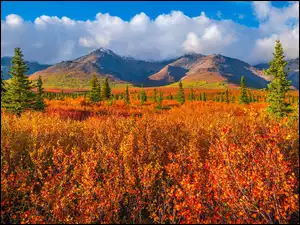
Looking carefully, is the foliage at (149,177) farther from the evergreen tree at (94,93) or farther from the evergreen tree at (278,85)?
the evergreen tree at (94,93)

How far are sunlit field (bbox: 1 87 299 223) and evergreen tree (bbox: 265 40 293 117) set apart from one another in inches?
459

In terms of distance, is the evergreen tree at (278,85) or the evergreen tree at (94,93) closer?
the evergreen tree at (278,85)

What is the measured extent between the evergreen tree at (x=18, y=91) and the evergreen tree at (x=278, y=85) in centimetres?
2417

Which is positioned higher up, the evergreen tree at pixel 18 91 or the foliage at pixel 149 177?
the evergreen tree at pixel 18 91

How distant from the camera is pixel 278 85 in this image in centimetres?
2386

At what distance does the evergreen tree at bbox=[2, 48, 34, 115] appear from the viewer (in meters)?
26.8

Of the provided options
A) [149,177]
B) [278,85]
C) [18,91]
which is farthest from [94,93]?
[149,177]

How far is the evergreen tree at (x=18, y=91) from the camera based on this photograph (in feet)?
87.8

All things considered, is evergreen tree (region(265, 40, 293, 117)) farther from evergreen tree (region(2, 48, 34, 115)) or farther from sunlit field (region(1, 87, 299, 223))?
evergreen tree (region(2, 48, 34, 115))

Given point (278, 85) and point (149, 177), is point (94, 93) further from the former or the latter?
point (149, 177)

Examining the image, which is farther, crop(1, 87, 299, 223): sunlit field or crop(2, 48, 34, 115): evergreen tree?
crop(2, 48, 34, 115): evergreen tree

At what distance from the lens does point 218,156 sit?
29.4 ft

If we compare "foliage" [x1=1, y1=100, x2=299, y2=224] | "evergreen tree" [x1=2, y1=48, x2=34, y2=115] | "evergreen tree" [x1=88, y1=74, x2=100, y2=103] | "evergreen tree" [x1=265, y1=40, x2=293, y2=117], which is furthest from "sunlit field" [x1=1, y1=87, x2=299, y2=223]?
"evergreen tree" [x1=88, y1=74, x2=100, y2=103]

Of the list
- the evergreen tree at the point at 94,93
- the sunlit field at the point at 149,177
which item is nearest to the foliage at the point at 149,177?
the sunlit field at the point at 149,177
